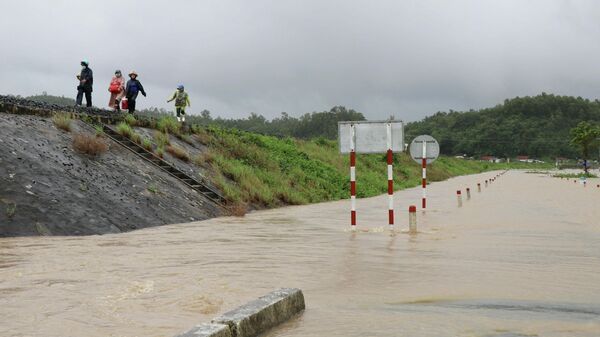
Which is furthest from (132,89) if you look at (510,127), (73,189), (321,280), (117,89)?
(510,127)

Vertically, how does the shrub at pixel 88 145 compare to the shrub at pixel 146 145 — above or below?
below

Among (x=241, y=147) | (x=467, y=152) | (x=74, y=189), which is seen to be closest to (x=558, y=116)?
(x=467, y=152)

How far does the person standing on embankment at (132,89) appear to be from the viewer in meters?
24.5

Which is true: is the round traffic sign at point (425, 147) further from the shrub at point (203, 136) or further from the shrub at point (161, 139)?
the shrub at point (203, 136)

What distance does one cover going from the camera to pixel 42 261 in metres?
9.17

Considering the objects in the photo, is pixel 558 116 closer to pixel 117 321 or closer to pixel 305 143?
pixel 305 143

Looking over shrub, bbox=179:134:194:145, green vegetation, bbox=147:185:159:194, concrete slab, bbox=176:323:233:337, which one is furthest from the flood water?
shrub, bbox=179:134:194:145

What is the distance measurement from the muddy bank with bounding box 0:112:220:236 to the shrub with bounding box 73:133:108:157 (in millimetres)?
203

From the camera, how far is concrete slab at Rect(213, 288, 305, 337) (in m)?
4.69

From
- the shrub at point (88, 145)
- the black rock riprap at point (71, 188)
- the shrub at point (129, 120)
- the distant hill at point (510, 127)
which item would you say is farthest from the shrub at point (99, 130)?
the distant hill at point (510, 127)

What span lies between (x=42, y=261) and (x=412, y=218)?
748cm

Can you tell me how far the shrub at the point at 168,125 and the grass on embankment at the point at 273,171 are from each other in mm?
1301

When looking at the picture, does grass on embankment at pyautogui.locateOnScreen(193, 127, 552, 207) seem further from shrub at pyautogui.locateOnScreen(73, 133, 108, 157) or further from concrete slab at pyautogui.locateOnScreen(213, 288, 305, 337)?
concrete slab at pyautogui.locateOnScreen(213, 288, 305, 337)

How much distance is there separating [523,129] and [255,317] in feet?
626
